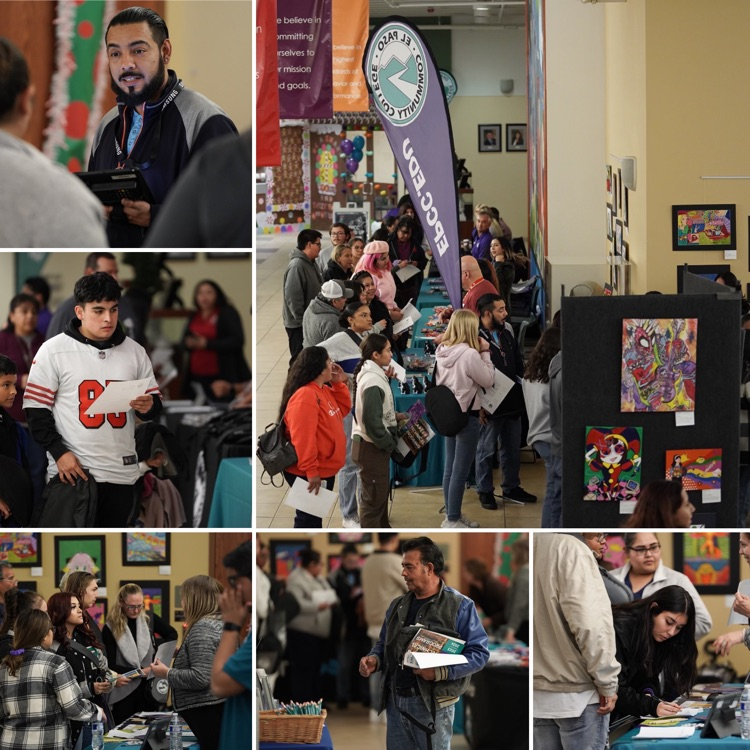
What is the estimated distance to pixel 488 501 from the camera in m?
7.29

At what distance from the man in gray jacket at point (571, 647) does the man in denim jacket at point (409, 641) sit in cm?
26

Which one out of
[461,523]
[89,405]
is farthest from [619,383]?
[461,523]

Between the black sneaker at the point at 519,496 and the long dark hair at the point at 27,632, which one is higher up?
the black sneaker at the point at 519,496

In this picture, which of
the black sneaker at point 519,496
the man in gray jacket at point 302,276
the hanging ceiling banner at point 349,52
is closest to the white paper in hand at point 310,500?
the black sneaker at point 519,496

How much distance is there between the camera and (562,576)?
4047 mm

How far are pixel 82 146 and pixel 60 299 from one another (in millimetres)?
796

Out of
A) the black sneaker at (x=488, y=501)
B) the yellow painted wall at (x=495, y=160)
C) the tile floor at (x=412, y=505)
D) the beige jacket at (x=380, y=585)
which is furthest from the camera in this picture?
the yellow painted wall at (x=495, y=160)

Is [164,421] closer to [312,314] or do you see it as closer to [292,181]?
[312,314]

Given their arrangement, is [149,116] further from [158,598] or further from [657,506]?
[657,506]

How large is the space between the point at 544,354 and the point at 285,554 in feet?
7.35

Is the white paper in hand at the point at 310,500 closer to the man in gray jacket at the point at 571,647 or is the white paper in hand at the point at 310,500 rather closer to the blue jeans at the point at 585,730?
the man in gray jacket at the point at 571,647

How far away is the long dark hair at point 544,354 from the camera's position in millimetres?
5789

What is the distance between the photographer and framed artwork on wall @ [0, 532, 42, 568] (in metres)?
4.00

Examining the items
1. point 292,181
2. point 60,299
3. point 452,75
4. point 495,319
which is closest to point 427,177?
point 495,319
